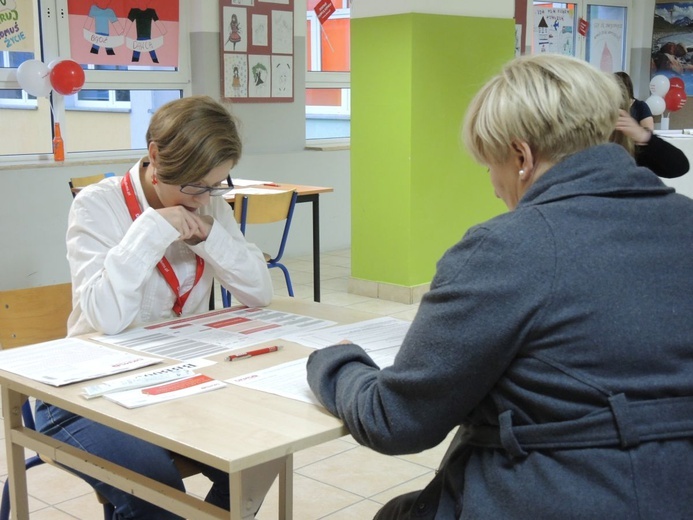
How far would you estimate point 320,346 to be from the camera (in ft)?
6.28

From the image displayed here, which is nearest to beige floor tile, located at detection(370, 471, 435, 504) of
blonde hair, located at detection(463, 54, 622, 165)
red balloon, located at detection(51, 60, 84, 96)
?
blonde hair, located at detection(463, 54, 622, 165)

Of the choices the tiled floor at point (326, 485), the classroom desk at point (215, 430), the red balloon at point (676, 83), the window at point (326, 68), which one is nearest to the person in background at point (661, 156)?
the tiled floor at point (326, 485)

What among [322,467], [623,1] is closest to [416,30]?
[322,467]

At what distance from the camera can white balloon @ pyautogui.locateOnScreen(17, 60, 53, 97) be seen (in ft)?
17.9

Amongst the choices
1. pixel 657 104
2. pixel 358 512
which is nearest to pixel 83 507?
pixel 358 512

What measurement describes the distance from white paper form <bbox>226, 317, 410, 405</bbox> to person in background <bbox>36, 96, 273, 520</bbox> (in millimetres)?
298

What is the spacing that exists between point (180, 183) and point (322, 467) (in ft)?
4.58

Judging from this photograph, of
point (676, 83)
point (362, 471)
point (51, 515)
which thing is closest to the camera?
point (51, 515)

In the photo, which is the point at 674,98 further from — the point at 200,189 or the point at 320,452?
the point at 200,189

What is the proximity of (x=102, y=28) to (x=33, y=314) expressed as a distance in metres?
4.07

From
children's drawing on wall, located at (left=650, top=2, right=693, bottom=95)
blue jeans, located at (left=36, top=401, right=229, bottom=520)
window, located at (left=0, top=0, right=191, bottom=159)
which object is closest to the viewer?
blue jeans, located at (left=36, top=401, right=229, bottom=520)

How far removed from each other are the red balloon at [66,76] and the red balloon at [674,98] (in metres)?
6.50

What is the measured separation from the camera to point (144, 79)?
6289mm

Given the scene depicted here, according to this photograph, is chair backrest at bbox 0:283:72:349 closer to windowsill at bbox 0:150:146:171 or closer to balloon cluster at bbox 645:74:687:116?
windowsill at bbox 0:150:146:171
